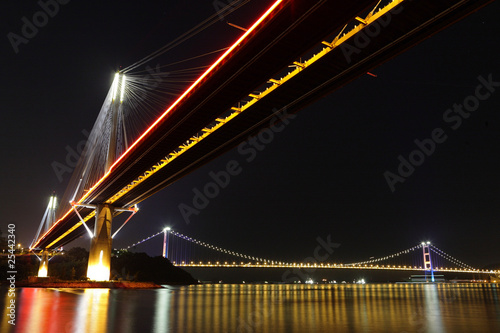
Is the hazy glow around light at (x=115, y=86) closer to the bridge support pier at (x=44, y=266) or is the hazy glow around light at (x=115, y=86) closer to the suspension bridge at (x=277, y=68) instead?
the suspension bridge at (x=277, y=68)

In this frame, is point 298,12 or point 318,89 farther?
point 318,89

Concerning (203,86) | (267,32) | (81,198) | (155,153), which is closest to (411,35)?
(267,32)

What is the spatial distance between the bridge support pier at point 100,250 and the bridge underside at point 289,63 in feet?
45.7

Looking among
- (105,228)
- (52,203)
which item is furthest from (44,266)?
(105,228)

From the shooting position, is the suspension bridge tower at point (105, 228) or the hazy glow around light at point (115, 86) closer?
the suspension bridge tower at point (105, 228)

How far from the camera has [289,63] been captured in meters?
15.5

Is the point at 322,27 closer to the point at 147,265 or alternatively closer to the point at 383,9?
the point at 383,9

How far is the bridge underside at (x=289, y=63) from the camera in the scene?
12555 millimetres

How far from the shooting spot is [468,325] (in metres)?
10.7

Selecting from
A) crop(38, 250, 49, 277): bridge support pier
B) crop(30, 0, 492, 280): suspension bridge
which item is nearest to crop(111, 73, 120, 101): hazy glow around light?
crop(30, 0, 492, 280): suspension bridge

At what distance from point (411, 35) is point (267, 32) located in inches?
185

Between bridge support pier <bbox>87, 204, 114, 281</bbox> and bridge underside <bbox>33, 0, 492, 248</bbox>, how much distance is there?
1394 cm

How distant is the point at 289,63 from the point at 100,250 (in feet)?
92.1

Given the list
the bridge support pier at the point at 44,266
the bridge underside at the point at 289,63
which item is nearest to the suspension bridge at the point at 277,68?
the bridge underside at the point at 289,63
